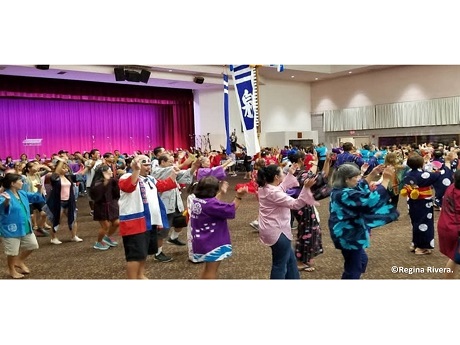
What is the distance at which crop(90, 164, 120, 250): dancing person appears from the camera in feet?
19.3

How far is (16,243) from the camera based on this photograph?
4660 mm

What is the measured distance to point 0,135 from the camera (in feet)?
53.5

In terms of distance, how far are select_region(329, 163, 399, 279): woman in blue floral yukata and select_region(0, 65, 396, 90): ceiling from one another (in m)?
10.4

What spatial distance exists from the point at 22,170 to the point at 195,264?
392cm

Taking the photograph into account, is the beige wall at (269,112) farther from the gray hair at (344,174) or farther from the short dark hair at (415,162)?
the gray hair at (344,174)

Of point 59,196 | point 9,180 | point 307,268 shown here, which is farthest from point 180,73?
point 307,268

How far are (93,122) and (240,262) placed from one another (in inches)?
593

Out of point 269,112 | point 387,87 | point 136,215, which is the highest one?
point 387,87

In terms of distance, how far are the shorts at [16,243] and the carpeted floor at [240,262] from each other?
36 centimetres

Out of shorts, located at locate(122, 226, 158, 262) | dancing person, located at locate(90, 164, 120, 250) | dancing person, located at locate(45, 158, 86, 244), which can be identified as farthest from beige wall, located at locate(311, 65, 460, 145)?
shorts, located at locate(122, 226, 158, 262)

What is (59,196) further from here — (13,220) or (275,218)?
(275,218)

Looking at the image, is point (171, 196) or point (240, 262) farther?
point (171, 196)

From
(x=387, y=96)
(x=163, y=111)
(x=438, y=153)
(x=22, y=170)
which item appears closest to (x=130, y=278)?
(x=22, y=170)

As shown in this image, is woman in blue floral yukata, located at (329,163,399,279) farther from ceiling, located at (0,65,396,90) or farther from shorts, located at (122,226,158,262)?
ceiling, located at (0,65,396,90)
